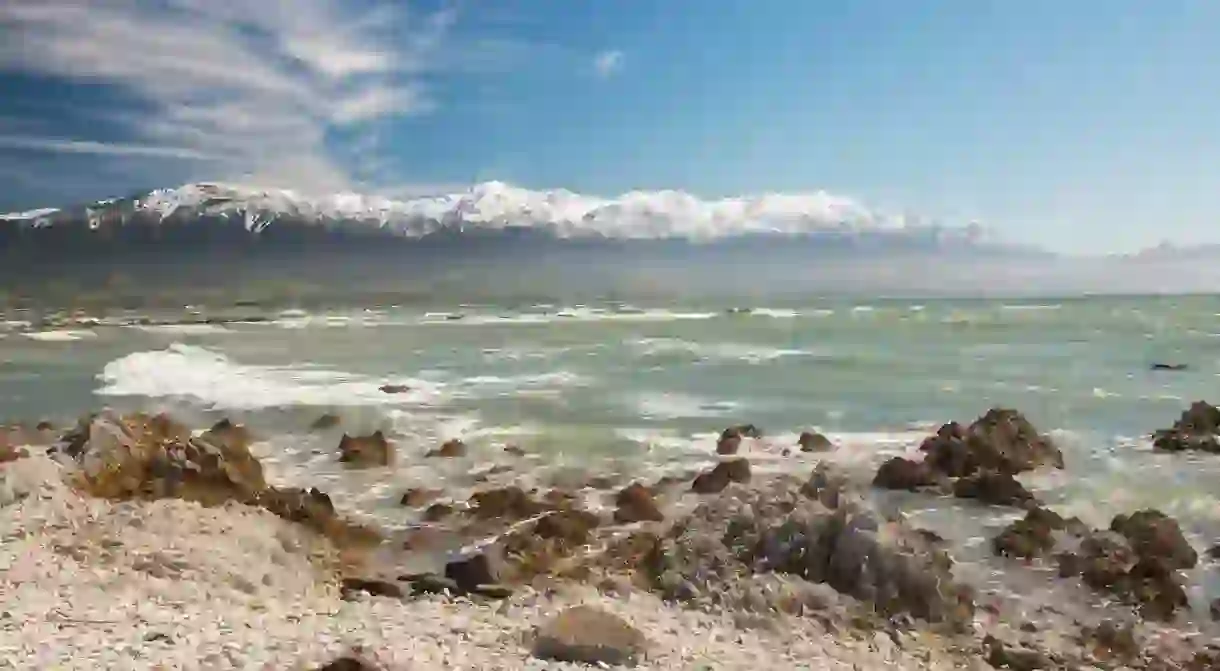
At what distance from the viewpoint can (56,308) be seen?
52094 mm

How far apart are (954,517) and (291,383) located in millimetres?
14904

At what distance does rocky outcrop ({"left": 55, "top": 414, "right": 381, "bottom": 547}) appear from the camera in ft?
26.4

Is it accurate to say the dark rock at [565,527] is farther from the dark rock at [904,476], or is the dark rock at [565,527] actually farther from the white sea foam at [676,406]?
the white sea foam at [676,406]

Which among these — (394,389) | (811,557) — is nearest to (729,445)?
(811,557)

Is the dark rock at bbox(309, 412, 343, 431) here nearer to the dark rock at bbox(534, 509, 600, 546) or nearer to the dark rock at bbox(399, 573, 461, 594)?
the dark rock at bbox(534, 509, 600, 546)

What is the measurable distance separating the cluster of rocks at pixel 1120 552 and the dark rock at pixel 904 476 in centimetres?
161

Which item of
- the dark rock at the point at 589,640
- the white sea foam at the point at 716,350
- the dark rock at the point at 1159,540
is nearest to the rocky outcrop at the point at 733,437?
the dark rock at the point at 1159,540

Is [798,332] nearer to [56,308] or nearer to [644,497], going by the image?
[644,497]

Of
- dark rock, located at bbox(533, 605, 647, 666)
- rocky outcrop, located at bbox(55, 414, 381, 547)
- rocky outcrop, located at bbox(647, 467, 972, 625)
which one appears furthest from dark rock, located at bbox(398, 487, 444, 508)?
dark rock, located at bbox(533, 605, 647, 666)

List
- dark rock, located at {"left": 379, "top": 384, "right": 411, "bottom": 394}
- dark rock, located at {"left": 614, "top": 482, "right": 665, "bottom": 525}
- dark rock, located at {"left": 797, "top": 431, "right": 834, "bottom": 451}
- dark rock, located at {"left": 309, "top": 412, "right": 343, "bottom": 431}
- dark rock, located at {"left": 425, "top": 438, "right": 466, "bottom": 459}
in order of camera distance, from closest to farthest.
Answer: dark rock, located at {"left": 614, "top": 482, "right": 665, "bottom": 525}
dark rock, located at {"left": 425, "top": 438, "right": 466, "bottom": 459}
dark rock, located at {"left": 797, "top": 431, "right": 834, "bottom": 451}
dark rock, located at {"left": 309, "top": 412, "right": 343, "bottom": 431}
dark rock, located at {"left": 379, "top": 384, "right": 411, "bottom": 394}

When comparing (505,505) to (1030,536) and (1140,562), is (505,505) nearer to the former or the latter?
Answer: (1030,536)

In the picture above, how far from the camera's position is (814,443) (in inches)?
498

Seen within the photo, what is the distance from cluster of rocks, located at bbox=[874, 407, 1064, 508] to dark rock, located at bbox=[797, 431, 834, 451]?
1.28 metres

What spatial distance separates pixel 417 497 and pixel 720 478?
3.22 m
